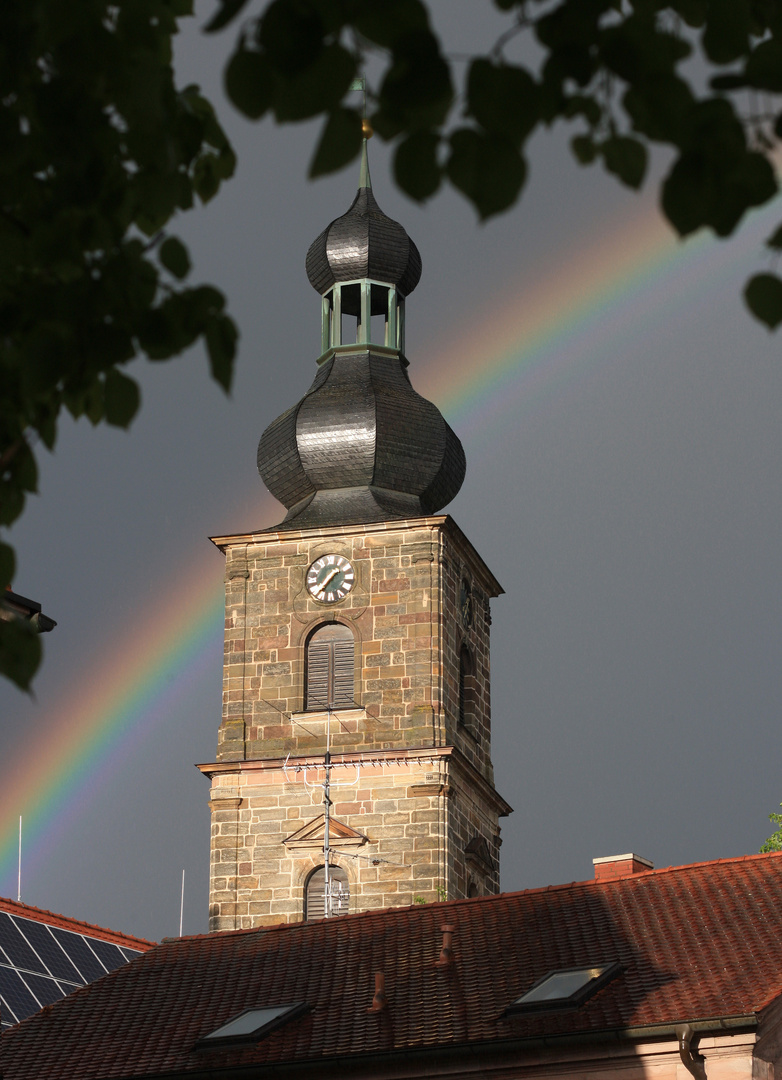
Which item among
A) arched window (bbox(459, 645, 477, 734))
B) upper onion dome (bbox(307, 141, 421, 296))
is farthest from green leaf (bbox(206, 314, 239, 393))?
upper onion dome (bbox(307, 141, 421, 296))

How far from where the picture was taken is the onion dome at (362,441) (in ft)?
147

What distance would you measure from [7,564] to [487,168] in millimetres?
1722

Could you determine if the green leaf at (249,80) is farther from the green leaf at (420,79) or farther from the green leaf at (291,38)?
the green leaf at (420,79)

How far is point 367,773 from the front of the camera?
40156 millimetres

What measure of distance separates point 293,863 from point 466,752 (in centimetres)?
485

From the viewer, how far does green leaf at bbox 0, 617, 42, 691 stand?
5059 millimetres

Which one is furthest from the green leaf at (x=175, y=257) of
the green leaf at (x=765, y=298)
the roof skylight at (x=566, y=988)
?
the roof skylight at (x=566, y=988)

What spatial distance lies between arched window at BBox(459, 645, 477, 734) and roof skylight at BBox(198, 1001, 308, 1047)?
21875 millimetres

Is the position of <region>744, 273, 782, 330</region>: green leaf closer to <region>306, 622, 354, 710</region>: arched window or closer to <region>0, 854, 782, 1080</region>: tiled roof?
<region>0, 854, 782, 1080</region>: tiled roof

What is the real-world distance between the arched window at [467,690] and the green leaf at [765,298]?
38686 millimetres

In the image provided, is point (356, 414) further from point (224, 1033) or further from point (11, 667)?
point (11, 667)

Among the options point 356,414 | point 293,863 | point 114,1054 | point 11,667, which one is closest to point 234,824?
point 293,863


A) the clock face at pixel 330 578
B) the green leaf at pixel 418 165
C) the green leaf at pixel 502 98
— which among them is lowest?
the green leaf at pixel 418 165

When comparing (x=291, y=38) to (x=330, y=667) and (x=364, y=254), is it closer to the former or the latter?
(x=330, y=667)
